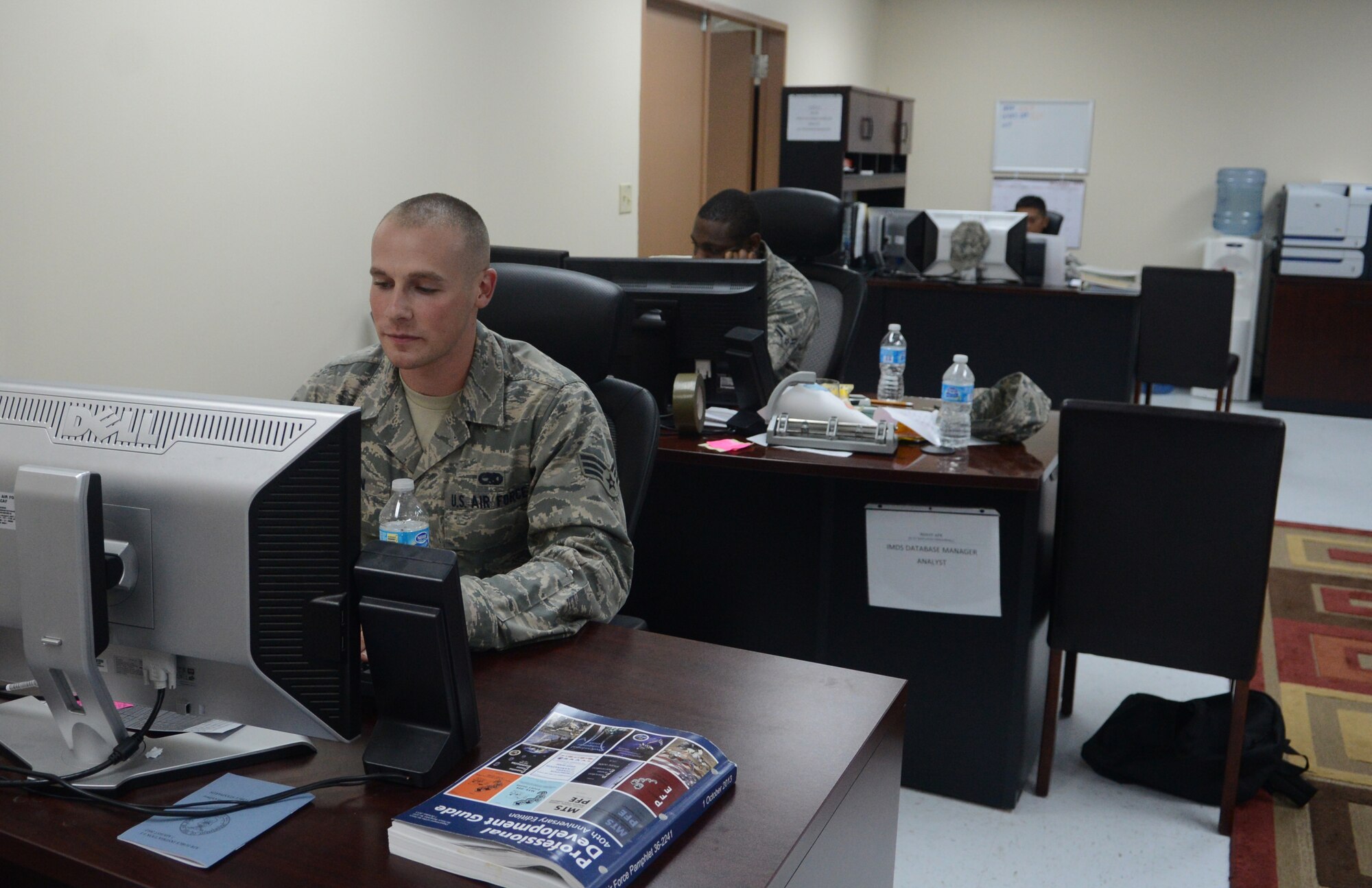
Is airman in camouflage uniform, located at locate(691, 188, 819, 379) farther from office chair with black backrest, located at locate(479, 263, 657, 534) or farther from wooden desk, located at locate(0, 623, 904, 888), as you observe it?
wooden desk, located at locate(0, 623, 904, 888)

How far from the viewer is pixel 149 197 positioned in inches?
106

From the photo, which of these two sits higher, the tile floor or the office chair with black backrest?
the office chair with black backrest

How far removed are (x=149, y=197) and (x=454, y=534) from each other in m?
1.53

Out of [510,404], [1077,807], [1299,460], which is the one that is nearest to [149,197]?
[510,404]

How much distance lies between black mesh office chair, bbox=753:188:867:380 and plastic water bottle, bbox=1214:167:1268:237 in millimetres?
4389

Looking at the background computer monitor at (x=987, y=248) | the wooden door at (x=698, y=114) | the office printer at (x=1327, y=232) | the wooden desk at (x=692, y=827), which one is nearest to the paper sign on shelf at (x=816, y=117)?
the wooden door at (x=698, y=114)

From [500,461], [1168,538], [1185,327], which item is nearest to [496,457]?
[500,461]

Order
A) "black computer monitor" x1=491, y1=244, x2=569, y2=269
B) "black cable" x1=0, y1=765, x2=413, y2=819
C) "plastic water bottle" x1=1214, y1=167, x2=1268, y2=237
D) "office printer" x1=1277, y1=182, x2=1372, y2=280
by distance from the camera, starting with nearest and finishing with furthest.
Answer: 1. "black cable" x1=0, y1=765, x2=413, y2=819
2. "black computer monitor" x1=491, y1=244, x2=569, y2=269
3. "office printer" x1=1277, y1=182, x2=1372, y2=280
4. "plastic water bottle" x1=1214, y1=167, x2=1268, y2=237

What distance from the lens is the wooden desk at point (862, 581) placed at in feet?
7.86

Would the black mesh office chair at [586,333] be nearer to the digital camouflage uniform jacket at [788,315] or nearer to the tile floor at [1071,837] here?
the tile floor at [1071,837]

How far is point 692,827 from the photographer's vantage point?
3.35 ft

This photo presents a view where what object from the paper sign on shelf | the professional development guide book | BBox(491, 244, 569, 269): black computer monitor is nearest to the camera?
the professional development guide book

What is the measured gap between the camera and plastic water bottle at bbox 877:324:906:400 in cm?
323

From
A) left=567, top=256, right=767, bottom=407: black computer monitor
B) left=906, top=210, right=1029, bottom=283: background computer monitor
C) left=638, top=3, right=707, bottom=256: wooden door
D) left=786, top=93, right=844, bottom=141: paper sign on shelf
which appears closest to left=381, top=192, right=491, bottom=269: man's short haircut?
left=567, top=256, right=767, bottom=407: black computer monitor
